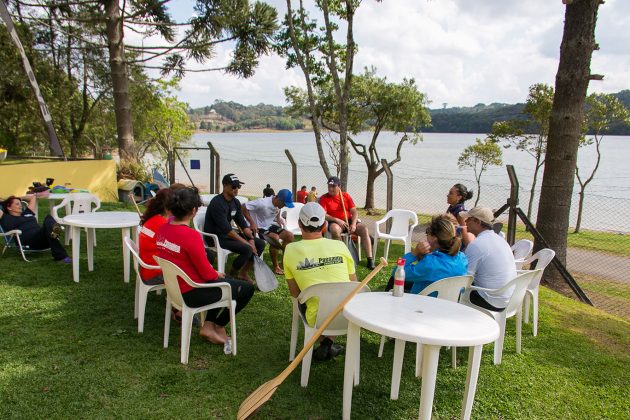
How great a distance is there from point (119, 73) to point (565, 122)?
10.4 metres

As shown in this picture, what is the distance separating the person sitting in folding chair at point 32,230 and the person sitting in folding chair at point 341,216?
328cm

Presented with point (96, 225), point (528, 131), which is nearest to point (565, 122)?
point (96, 225)

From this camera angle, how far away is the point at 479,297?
340 centimetres

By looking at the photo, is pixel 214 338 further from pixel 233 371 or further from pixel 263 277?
pixel 263 277

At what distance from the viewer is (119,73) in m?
11.7

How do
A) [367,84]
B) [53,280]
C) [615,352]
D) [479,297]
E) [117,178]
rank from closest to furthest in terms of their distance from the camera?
[479,297] < [615,352] < [53,280] < [117,178] < [367,84]

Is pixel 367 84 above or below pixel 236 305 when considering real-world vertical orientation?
above

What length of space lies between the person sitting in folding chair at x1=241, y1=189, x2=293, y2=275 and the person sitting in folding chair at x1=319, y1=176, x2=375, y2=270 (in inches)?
24.6

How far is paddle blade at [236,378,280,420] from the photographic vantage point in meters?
2.53

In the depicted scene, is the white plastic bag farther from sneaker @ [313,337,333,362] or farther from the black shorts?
sneaker @ [313,337,333,362]

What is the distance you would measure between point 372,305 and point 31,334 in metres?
2.74

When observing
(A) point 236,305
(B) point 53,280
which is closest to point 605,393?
(A) point 236,305

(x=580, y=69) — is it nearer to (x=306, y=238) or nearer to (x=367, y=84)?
(x=306, y=238)

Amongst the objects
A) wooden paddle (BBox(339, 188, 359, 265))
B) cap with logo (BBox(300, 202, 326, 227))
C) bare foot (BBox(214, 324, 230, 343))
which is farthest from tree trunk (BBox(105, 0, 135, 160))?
cap with logo (BBox(300, 202, 326, 227))
